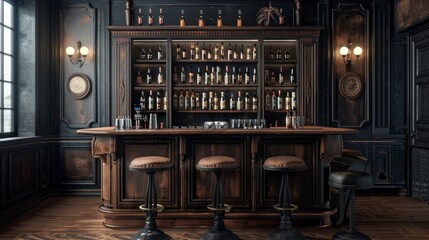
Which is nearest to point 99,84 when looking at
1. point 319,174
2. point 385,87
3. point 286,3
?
point 286,3

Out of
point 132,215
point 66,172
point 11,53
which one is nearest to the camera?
point 132,215

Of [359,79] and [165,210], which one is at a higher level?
[359,79]

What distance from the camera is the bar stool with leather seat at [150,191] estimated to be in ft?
13.4

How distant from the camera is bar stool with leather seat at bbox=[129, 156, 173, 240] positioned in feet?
13.4

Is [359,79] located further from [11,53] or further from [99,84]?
[11,53]

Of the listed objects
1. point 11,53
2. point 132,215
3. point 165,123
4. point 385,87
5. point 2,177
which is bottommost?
point 132,215

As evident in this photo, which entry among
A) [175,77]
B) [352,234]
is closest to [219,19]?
[175,77]

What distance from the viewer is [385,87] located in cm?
686

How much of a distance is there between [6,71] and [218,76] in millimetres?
3133

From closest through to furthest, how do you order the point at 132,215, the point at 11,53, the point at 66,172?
the point at 132,215 → the point at 11,53 → the point at 66,172

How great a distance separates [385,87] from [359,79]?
0.44 meters

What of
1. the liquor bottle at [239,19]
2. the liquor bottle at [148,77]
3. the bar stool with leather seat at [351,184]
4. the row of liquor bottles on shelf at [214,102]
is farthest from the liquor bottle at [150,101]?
the bar stool with leather seat at [351,184]

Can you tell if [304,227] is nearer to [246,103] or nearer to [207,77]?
[246,103]

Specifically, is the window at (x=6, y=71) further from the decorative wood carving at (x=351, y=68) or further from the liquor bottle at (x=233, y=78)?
the decorative wood carving at (x=351, y=68)
